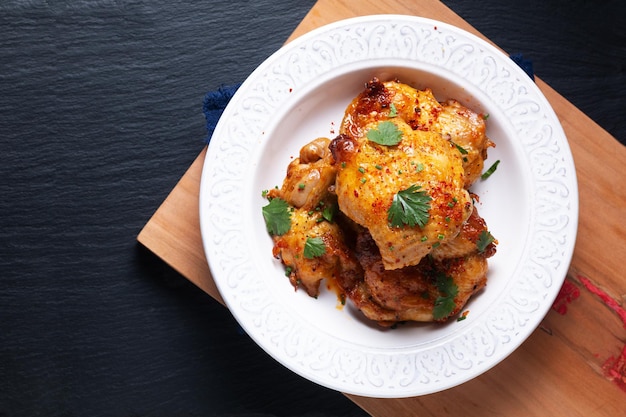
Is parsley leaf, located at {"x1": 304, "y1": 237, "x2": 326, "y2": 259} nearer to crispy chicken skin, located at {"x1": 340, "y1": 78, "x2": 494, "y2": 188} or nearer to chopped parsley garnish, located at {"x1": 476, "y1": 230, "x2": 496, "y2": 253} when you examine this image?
crispy chicken skin, located at {"x1": 340, "y1": 78, "x2": 494, "y2": 188}

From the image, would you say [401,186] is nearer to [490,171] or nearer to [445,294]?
[445,294]

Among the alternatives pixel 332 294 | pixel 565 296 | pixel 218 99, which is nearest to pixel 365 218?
pixel 332 294

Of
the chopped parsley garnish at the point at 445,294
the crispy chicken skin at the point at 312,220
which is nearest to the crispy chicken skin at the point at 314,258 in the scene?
the crispy chicken skin at the point at 312,220

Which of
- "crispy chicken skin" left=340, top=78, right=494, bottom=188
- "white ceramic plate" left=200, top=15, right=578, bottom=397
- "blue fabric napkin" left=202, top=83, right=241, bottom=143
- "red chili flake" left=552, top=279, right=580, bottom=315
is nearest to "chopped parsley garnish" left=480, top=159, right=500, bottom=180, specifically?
"white ceramic plate" left=200, top=15, right=578, bottom=397

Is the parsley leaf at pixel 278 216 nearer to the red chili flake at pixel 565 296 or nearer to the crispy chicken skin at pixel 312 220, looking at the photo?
the crispy chicken skin at pixel 312 220

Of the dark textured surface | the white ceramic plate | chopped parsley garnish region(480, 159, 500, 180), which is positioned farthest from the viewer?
the dark textured surface

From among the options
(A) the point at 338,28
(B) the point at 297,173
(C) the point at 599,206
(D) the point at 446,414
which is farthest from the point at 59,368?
(C) the point at 599,206

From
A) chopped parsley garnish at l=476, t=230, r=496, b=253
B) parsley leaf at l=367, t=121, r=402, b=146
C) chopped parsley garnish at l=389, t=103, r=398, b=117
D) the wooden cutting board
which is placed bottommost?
the wooden cutting board
